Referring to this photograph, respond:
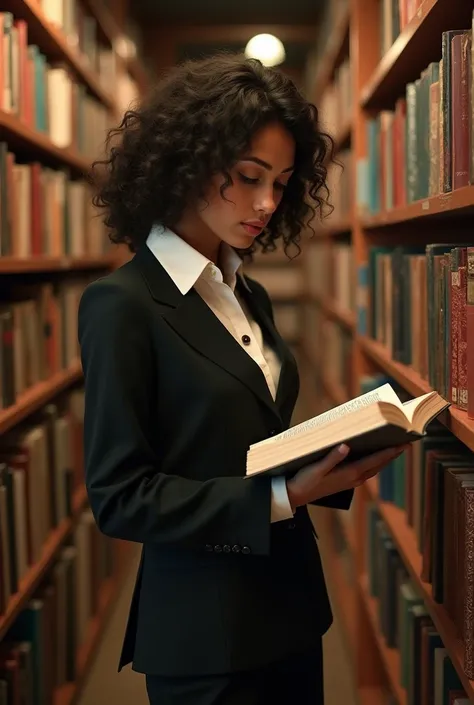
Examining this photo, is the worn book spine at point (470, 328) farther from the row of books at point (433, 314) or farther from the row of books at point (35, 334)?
the row of books at point (35, 334)

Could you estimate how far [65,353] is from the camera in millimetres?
2676

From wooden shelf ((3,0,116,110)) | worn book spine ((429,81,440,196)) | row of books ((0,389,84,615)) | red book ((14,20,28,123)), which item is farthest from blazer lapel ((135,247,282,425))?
wooden shelf ((3,0,116,110))

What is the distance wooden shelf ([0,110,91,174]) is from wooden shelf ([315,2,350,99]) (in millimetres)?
1058

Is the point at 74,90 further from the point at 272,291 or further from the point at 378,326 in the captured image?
the point at 272,291

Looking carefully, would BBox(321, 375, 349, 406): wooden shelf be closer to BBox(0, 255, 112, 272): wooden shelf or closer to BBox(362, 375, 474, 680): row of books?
BBox(0, 255, 112, 272): wooden shelf

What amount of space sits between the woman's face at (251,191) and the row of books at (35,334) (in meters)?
0.73

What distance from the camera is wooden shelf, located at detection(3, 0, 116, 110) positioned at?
2.04 metres

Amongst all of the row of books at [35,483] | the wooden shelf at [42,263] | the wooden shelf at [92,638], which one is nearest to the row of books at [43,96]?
the wooden shelf at [42,263]

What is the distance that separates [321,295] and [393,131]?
7.82ft

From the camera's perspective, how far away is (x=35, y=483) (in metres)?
2.12

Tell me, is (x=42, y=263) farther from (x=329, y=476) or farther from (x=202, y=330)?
(x=329, y=476)

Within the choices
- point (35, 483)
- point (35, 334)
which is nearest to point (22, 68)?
point (35, 334)

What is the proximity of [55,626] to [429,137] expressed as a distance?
162 cm

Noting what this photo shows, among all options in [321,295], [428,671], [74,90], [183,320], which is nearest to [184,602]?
[183,320]
